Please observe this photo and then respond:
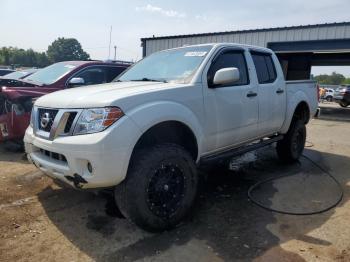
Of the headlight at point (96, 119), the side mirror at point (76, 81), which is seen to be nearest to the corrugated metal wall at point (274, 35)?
the side mirror at point (76, 81)

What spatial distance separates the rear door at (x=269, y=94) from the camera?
5.05 metres

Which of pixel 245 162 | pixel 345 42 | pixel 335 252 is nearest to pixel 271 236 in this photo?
pixel 335 252

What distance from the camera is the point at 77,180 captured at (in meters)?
3.19

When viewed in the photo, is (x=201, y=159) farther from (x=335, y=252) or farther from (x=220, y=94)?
(x=335, y=252)

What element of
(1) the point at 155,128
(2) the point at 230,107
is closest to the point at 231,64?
(2) the point at 230,107

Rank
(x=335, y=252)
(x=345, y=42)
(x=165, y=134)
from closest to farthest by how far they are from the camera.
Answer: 1. (x=335, y=252)
2. (x=165, y=134)
3. (x=345, y=42)

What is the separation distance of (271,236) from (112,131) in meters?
1.90

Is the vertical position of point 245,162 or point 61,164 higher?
point 61,164

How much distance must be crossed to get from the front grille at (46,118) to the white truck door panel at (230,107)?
1626 millimetres

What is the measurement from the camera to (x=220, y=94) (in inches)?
164

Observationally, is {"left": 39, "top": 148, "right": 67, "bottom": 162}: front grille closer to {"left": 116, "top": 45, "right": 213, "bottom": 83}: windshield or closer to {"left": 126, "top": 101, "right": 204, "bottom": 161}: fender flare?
{"left": 126, "top": 101, "right": 204, "bottom": 161}: fender flare

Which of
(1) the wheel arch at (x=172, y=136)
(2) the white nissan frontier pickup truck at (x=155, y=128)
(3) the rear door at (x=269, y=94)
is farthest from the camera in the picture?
(3) the rear door at (x=269, y=94)

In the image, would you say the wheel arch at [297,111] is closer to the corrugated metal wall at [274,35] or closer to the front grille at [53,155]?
the front grille at [53,155]

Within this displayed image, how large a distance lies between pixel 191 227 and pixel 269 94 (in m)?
2.45
